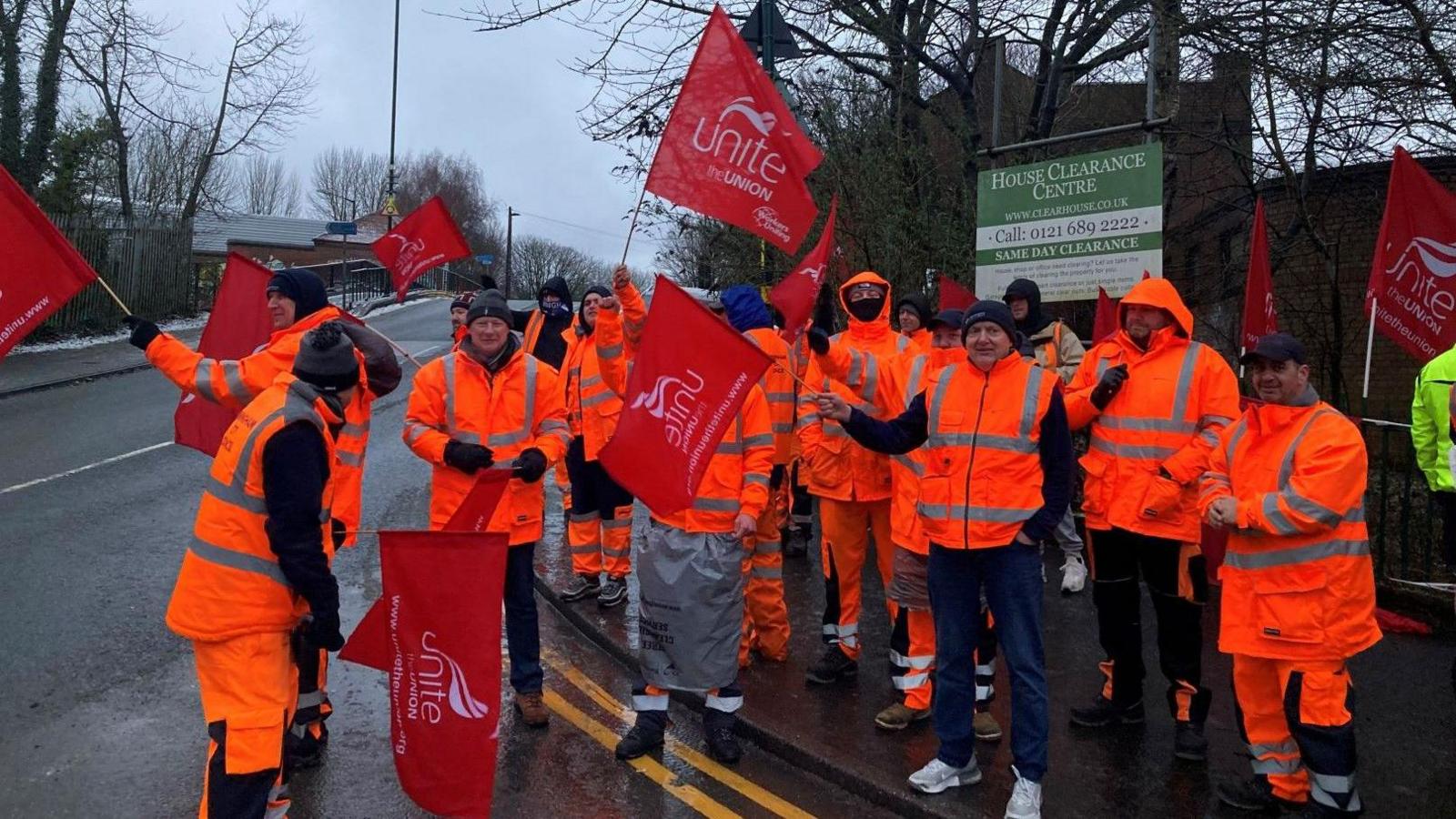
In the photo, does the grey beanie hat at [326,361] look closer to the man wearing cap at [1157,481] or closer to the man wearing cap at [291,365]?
the man wearing cap at [291,365]

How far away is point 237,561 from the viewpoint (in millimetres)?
3391

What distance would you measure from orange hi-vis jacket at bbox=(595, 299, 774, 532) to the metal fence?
68.5ft

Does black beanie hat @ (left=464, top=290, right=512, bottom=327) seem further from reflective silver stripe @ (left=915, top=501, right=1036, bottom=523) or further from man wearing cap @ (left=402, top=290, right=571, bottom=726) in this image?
reflective silver stripe @ (left=915, top=501, right=1036, bottom=523)

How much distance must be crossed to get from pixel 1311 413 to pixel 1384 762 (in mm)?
1792

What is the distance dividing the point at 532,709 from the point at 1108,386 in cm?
315

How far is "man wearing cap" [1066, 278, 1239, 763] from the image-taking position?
4789mm

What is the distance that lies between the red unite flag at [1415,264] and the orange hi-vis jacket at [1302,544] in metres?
2.59

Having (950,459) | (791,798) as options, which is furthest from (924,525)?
(791,798)

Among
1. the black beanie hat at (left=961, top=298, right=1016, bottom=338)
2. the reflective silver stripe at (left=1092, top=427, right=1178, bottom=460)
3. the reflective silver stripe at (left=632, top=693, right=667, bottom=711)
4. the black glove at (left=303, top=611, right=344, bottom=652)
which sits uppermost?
the black beanie hat at (left=961, top=298, right=1016, bottom=338)

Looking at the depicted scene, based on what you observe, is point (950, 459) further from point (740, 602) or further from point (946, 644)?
point (740, 602)

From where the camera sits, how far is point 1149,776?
456 centimetres

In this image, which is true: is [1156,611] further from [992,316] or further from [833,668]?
[992,316]

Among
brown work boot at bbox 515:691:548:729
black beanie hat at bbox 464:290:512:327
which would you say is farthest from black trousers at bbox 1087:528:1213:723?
black beanie hat at bbox 464:290:512:327

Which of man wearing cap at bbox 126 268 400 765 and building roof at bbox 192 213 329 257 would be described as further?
building roof at bbox 192 213 329 257
